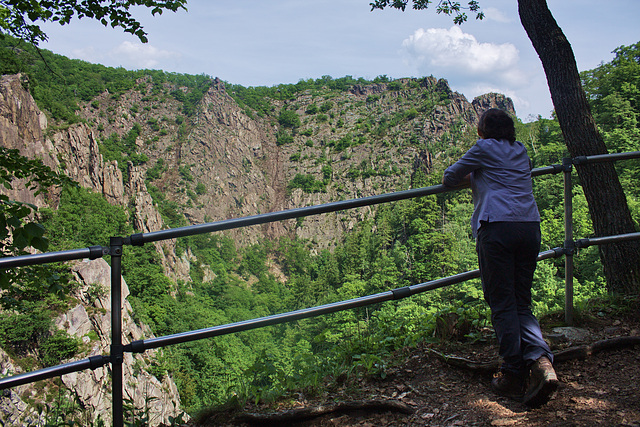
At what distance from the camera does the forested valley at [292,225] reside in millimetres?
3363

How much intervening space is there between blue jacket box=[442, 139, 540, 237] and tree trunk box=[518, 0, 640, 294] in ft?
5.96

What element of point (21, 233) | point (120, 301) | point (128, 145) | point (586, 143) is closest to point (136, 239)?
point (120, 301)

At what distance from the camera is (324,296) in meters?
59.5

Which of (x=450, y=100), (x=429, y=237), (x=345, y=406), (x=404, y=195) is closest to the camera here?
(x=345, y=406)

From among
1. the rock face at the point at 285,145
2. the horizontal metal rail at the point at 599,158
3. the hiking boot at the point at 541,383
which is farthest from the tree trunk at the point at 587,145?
the rock face at the point at 285,145

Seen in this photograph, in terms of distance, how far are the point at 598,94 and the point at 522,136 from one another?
2105 cm

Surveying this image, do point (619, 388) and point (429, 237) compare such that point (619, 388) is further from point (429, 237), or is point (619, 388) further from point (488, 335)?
point (429, 237)

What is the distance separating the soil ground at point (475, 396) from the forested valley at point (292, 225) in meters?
0.12

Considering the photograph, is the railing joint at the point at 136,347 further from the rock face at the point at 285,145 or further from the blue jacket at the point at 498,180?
the rock face at the point at 285,145

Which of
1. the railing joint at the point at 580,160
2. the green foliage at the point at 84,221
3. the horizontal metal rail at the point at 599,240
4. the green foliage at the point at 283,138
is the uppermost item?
the green foliage at the point at 283,138

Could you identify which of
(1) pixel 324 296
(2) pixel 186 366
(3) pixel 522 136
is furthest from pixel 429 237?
(2) pixel 186 366

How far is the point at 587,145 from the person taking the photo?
12.0 feet

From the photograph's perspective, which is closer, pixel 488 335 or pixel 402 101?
pixel 488 335

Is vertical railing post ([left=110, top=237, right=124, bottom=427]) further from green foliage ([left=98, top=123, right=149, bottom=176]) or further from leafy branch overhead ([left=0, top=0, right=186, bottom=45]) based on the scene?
green foliage ([left=98, top=123, right=149, bottom=176])
